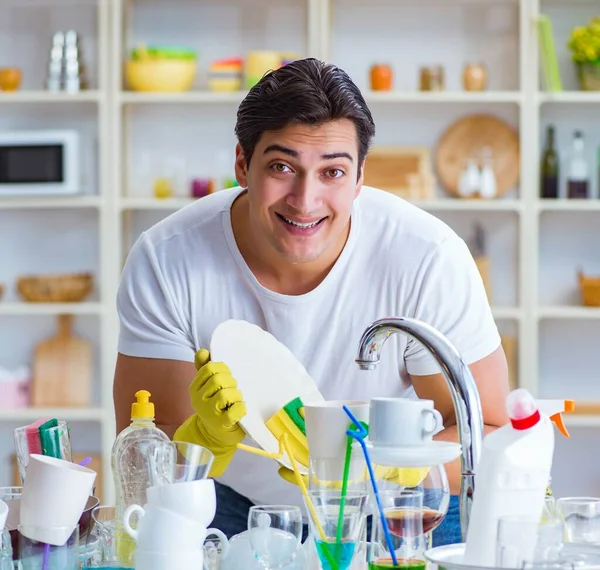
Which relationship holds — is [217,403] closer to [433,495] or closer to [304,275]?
[433,495]

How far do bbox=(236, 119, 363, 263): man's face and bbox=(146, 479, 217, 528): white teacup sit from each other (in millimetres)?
710

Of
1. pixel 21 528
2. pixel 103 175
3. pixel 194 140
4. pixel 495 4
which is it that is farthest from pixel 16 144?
pixel 21 528

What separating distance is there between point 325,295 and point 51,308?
2.45 metres

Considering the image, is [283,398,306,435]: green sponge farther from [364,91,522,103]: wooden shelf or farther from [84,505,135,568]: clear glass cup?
[364,91,522,103]: wooden shelf

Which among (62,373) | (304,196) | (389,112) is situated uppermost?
(389,112)

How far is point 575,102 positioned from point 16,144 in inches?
87.3

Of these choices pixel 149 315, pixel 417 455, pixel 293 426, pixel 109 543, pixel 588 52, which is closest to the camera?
pixel 417 455

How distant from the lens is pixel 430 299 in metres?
1.88

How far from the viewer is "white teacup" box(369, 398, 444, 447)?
116cm

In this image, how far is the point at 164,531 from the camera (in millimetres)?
1146

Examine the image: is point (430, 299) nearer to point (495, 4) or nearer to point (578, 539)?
point (578, 539)

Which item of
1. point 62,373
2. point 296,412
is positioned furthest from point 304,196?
point 62,373

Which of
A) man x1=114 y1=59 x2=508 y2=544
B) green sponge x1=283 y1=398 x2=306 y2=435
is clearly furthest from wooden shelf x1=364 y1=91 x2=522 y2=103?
green sponge x1=283 y1=398 x2=306 y2=435

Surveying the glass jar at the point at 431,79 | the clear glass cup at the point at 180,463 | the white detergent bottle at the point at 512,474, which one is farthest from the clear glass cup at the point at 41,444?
the glass jar at the point at 431,79
